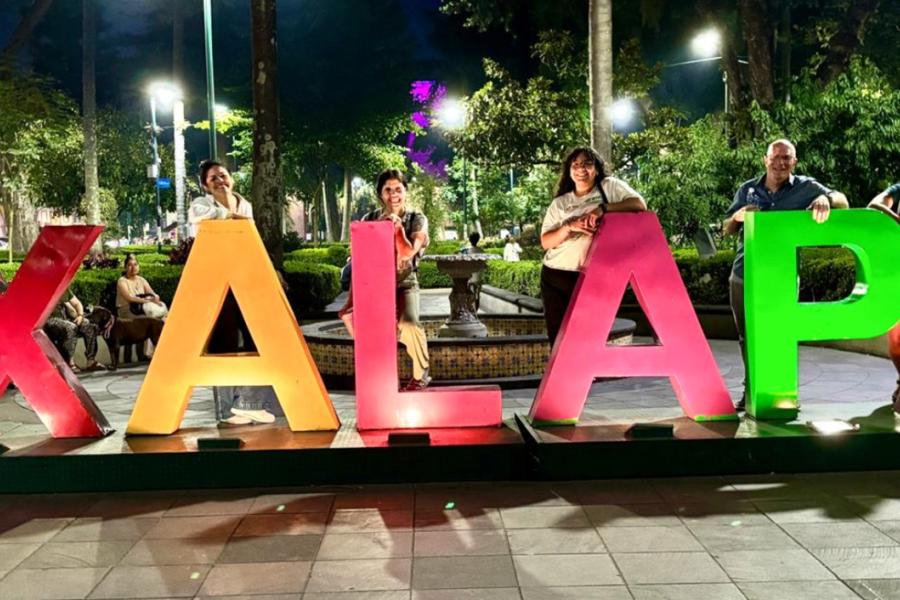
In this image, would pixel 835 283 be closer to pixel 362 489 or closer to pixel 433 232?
pixel 362 489

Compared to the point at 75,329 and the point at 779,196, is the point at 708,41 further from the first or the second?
the point at 75,329

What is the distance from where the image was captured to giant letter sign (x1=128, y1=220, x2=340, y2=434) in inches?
208

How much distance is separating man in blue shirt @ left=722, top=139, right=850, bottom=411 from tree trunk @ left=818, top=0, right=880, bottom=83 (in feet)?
51.1

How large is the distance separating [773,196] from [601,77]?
265 inches

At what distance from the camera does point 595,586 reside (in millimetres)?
3607

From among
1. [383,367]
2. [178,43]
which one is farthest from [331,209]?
[383,367]

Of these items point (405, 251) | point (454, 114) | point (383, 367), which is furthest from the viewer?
point (454, 114)

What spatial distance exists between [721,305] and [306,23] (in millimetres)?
27117

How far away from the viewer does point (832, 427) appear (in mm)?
5215

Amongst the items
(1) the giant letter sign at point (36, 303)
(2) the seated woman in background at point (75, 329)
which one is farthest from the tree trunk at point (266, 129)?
(1) the giant letter sign at point (36, 303)

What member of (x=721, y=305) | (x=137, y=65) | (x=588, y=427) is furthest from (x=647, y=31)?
(x=137, y=65)

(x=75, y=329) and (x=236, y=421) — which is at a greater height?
(x=75, y=329)

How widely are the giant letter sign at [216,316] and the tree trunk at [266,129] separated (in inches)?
364

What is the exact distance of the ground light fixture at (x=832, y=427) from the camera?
5.16m
